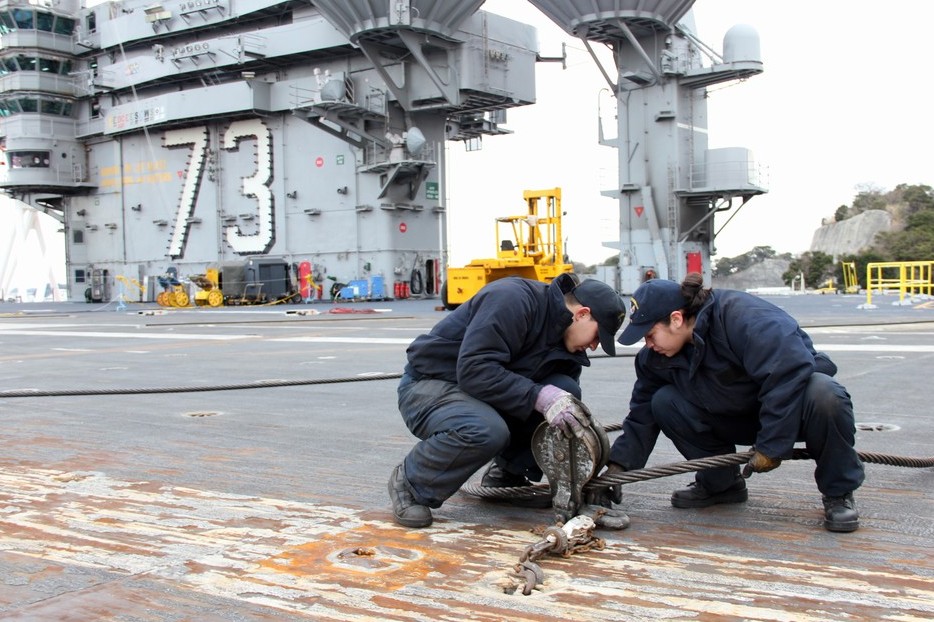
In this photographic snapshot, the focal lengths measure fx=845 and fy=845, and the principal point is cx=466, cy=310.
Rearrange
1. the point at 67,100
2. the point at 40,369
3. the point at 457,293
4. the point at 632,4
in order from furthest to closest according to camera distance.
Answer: the point at 67,100 → the point at 632,4 → the point at 457,293 → the point at 40,369

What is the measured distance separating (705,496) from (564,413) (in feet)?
2.97

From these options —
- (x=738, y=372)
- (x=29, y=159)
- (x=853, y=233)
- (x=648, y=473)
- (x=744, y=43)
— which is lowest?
(x=648, y=473)

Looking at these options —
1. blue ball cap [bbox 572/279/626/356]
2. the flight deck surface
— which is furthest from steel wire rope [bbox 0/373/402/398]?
blue ball cap [bbox 572/279/626/356]

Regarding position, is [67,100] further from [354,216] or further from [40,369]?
[40,369]

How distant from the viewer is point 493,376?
11.4ft

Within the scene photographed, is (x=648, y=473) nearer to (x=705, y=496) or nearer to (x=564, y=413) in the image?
(x=705, y=496)

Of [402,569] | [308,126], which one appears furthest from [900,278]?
[308,126]

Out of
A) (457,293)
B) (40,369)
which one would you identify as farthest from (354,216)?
(40,369)

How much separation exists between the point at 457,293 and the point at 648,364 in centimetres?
1973

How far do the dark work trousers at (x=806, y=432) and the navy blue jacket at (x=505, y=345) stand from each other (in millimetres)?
486

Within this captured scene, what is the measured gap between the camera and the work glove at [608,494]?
11.8ft


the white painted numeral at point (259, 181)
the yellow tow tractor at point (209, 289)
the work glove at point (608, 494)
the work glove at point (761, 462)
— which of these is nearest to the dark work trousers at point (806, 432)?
the work glove at point (761, 462)

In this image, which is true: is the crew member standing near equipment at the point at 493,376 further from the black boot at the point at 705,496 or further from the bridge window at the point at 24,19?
the bridge window at the point at 24,19

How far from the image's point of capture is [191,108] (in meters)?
35.8
